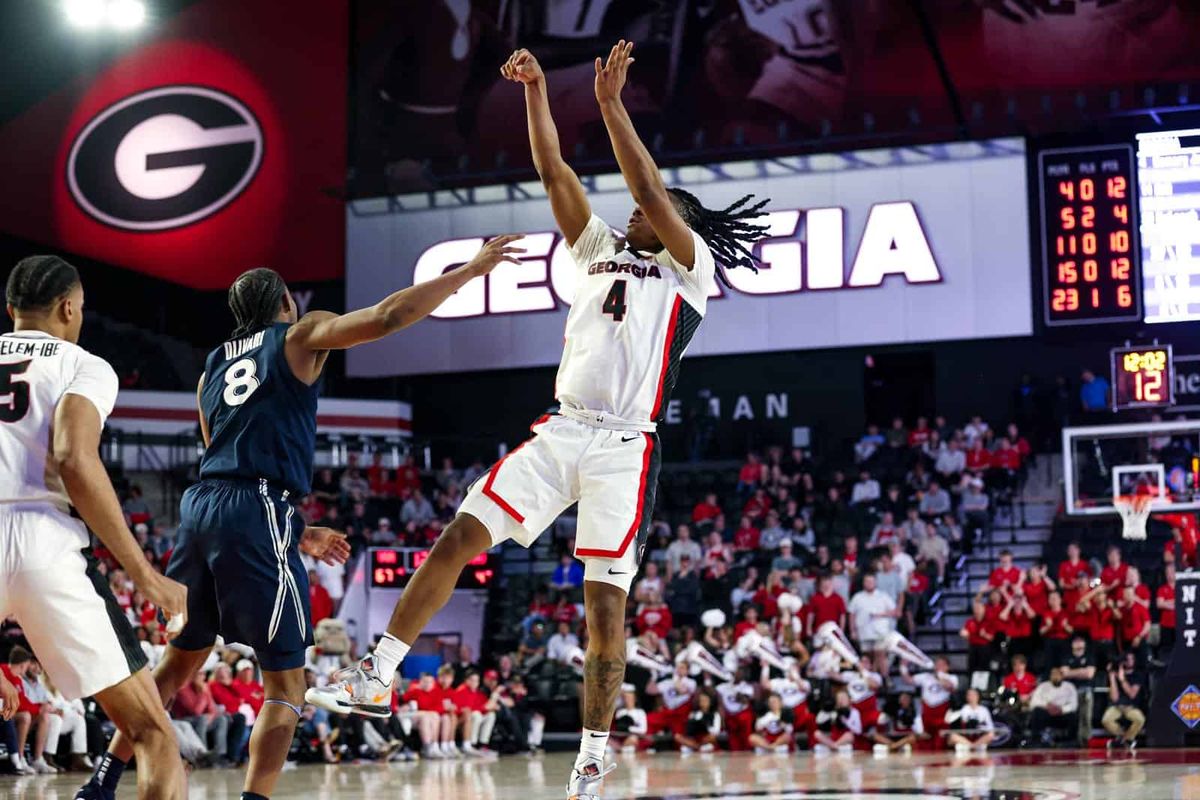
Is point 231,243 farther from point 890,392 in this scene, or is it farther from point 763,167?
point 890,392

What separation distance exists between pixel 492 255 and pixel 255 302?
41.0 inches

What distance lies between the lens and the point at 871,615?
18062 mm

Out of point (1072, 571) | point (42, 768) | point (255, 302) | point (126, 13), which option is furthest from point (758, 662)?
point (126, 13)

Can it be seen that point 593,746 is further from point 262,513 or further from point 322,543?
point 262,513

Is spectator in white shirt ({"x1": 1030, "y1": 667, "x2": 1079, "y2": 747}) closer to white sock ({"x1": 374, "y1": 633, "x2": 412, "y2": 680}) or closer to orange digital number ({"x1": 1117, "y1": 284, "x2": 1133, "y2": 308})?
orange digital number ({"x1": 1117, "y1": 284, "x2": 1133, "y2": 308})

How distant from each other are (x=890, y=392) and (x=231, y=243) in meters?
13.3

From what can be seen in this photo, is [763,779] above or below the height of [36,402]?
below

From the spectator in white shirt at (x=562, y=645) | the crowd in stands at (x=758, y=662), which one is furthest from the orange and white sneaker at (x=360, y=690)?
the spectator in white shirt at (x=562, y=645)

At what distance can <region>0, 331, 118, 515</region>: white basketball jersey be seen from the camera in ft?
15.6

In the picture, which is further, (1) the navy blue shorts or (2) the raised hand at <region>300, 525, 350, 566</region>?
(2) the raised hand at <region>300, 525, 350, 566</region>

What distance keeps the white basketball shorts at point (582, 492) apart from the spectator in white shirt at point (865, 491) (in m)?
16.9

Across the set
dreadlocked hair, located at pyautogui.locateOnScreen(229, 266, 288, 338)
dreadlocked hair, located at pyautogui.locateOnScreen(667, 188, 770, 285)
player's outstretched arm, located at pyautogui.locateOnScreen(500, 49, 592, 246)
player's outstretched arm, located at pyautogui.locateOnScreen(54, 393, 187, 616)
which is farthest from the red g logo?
player's outstretched arm, located at pyautogui.locateOnScreen(54, 393, 187, 616)

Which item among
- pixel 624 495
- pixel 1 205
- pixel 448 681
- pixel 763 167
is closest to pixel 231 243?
pixel 1 205

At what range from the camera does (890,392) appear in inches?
1167
